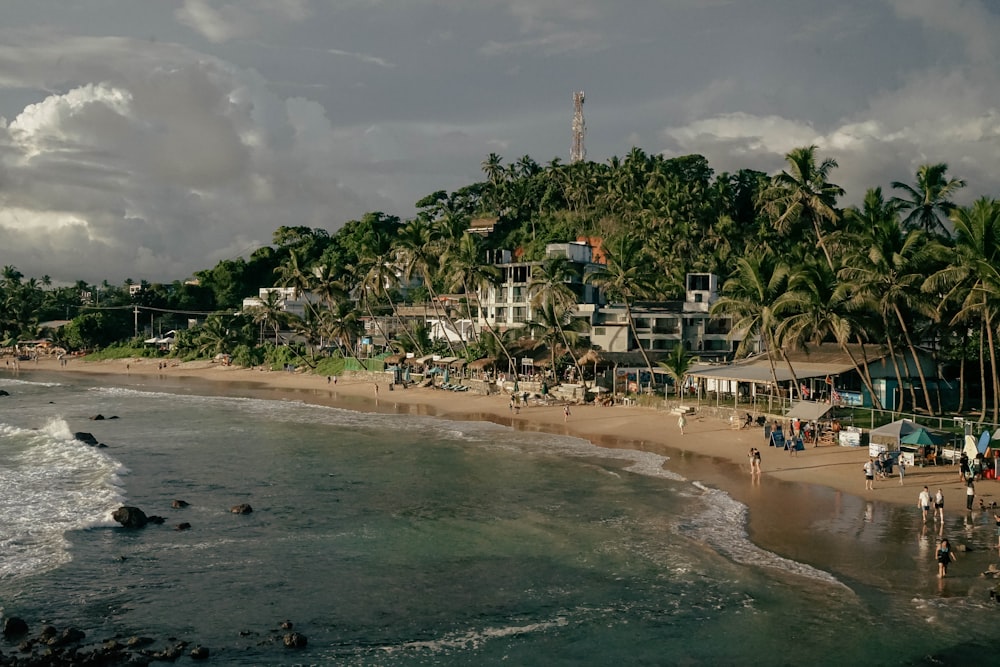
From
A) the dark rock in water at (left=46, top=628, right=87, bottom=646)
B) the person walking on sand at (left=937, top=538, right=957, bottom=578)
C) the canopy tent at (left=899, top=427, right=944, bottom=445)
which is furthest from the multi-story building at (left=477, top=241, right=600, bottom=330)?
the dark rock in water at (left=46, top=628, right=87, bottom=646)

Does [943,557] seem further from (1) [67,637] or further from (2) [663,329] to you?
(2) [663,329]

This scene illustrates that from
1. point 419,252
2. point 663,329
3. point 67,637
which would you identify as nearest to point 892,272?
point 663,329

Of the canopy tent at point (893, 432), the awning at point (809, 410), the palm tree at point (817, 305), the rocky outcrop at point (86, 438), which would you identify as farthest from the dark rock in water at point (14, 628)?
the palm tree at point (817, 305)

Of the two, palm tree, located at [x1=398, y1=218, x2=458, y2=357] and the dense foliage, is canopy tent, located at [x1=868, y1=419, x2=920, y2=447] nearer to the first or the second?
the dense foliage

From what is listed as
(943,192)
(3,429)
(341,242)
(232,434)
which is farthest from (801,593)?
(341,242)

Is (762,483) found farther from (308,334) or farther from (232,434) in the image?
(308,334)
